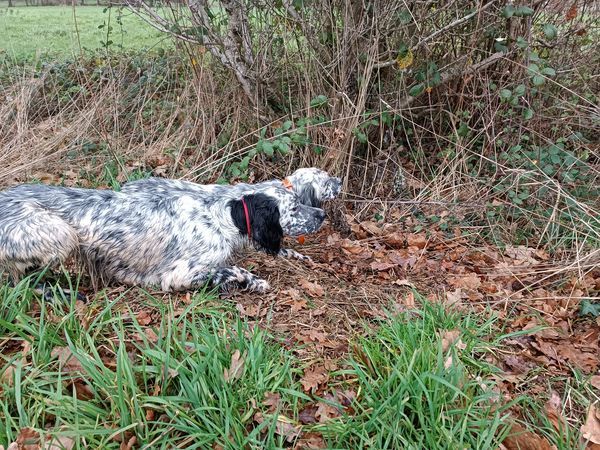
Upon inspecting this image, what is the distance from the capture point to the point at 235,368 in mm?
2824

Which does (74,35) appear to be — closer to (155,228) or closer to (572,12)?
(155,228)

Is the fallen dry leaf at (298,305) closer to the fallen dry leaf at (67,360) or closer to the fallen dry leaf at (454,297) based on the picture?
the fallen dry leaf at (454,297)

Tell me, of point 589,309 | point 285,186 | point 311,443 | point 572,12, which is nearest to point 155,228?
point 285,186

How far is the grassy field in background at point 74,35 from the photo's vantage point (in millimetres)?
7273

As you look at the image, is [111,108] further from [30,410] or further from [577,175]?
[577,175]

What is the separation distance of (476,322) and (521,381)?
539 mm

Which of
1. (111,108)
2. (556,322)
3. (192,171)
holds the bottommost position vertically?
(556,322)

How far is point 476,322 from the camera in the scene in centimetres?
348

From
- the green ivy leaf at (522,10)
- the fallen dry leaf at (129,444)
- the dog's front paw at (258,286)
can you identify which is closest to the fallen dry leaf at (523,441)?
the fallen dry leaf at (129,444)

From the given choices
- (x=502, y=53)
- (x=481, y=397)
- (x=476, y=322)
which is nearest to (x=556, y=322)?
(x=476, y=322)

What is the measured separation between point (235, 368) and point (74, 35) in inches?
267

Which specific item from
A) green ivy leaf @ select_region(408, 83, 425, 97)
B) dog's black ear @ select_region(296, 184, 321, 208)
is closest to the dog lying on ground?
dog's black ear @ select_region(296, 184, 321, 208)

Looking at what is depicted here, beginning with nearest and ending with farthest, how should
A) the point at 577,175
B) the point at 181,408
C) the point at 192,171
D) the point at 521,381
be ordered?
1. the point at 181,408
2. the point at 521,381
3. the point at 577,175
4. the point at 192,171

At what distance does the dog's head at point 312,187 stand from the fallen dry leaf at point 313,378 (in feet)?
5.21
